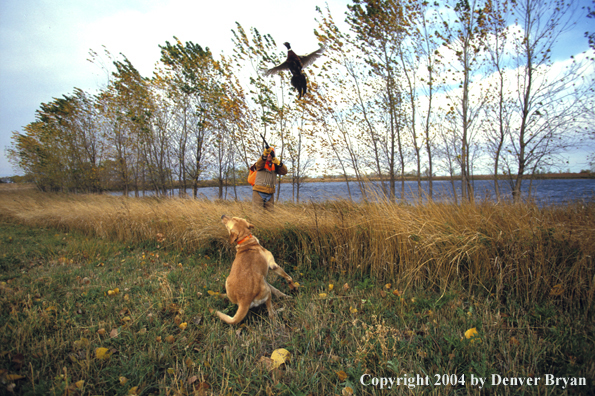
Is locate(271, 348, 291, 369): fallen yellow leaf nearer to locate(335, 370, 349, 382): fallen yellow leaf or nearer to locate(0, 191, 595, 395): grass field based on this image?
locate(0, 191, 595, 395): grass field

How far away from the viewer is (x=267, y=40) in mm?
9969

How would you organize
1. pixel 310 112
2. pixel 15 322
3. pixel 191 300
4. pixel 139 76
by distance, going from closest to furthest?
1. pixel 15 322
2. pixel 191 300
3. pixel 310 112
4. pixel 139 76

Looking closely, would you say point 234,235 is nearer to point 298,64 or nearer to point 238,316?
point 238,316

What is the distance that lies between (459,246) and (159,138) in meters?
16.2

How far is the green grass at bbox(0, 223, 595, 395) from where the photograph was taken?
1.62m

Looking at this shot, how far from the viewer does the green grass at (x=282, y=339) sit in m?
1.62

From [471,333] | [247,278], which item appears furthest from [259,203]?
[471,333]

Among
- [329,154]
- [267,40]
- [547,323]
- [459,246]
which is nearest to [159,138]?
[267,40]

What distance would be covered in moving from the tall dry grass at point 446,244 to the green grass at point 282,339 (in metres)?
0.22

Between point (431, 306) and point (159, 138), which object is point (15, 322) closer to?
point (431, 306)

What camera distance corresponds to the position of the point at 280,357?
1805 mm

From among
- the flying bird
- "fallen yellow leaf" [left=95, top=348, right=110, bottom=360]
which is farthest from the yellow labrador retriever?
the flying bird

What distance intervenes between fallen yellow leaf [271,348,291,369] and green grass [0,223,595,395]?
0.19ft

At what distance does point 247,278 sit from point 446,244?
250 centimetres
